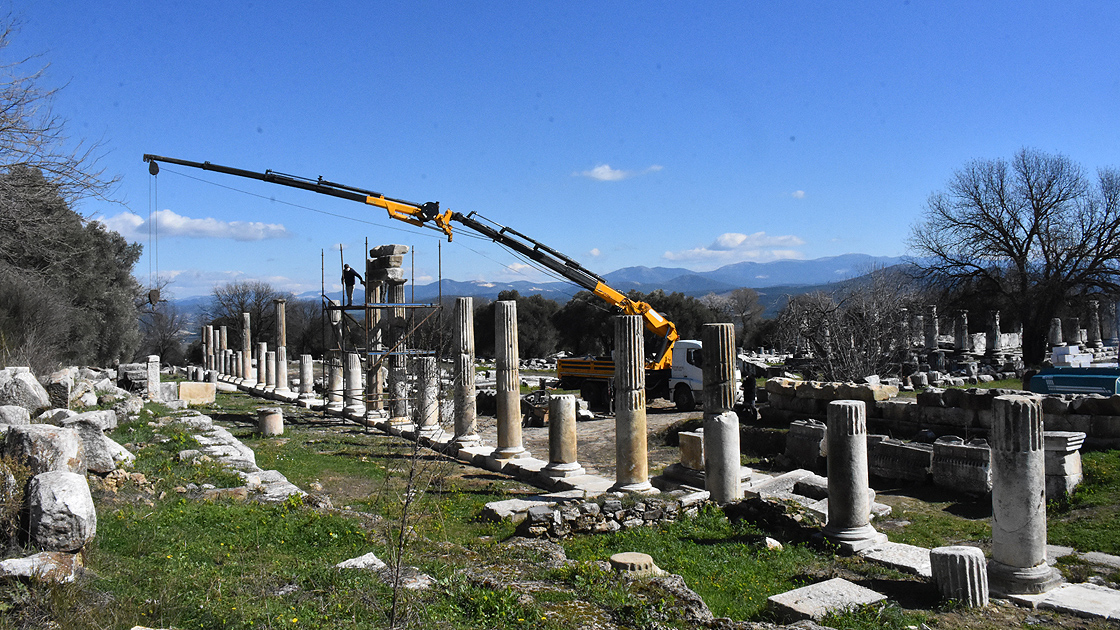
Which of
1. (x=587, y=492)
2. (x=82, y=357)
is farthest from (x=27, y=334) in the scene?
(x=587, y=492)

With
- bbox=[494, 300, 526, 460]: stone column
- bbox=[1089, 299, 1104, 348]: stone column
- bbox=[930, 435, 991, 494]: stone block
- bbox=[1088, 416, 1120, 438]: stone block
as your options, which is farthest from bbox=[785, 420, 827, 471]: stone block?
bbox=[1089, 299, 1104, 348]: stone column

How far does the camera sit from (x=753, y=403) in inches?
859

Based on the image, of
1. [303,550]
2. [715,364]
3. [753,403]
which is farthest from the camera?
[753,403]

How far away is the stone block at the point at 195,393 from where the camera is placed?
26.2 m

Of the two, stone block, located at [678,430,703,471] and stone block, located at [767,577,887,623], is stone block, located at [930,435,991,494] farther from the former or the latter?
stone block, located at [767,577,887,623]

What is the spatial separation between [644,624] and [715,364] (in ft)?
19.0

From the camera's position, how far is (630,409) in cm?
1231

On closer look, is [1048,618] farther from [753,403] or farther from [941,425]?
[753,403]

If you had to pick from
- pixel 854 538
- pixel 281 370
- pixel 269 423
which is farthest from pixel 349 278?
pixel 854 538

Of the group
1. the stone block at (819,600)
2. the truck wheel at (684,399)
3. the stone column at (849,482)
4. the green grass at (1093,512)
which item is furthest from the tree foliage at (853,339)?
the stone block at (819,600)

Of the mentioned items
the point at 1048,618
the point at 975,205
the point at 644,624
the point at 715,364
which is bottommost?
the point at 1048,618

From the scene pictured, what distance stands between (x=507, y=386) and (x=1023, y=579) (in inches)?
391

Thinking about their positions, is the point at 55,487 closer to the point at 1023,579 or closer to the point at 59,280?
the point at 1023,579

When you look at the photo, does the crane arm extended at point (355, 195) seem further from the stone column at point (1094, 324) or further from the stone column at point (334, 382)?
the stone column at point (1094, 324)
